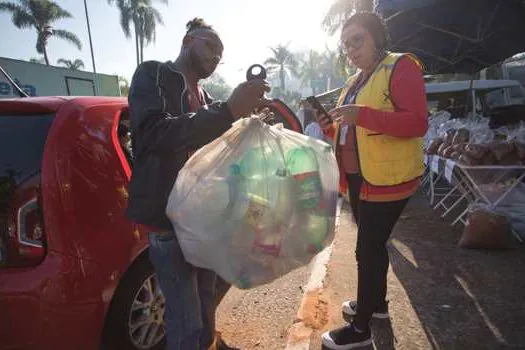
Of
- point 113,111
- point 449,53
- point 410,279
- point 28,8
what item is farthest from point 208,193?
point 28,8

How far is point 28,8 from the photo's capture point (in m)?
30.6

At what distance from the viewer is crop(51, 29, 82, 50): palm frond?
3353 centimetres

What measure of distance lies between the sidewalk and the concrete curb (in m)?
0.06

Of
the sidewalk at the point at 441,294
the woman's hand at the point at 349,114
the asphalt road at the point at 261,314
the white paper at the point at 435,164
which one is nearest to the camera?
the woman's hand at the point at 349,114

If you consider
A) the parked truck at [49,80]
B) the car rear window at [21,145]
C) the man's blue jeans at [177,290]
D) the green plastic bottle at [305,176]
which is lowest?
the man's blue jeans at [177,290]

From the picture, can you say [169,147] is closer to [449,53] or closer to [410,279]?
[410,279]

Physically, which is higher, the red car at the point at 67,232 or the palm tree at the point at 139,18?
the palm tree at the point at 139,18

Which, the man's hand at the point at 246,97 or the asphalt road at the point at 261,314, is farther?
the asphalt road at the point at 261,314

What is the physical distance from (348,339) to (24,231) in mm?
1868

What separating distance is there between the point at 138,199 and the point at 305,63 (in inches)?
2967

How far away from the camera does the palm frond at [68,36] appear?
110 ft

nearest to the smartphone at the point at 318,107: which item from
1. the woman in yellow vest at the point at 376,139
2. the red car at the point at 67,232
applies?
the woman in yellow vest at the point at 376,139

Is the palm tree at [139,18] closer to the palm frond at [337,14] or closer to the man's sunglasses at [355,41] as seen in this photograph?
the palm frond at [337,14]

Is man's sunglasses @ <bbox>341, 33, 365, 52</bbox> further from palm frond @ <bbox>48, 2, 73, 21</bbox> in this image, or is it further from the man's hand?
palm frond @ <bbox>48, 2, 73, 21</bbox>
